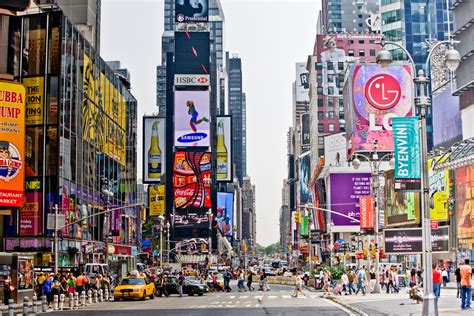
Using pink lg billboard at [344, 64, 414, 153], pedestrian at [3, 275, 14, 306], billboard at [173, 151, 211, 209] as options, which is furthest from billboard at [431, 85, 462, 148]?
pedestrian at [3, 275, 14, 306]

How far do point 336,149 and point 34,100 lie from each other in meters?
89.0

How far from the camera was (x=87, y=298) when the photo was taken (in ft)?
153

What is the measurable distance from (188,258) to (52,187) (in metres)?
109

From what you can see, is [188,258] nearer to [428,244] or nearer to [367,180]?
[367,180]

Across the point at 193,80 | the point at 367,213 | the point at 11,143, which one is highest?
the point at 193,80

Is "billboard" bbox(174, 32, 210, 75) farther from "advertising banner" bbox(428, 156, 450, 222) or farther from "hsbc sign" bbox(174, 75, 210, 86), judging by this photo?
"advertising banner" bbox(428, 156, 450, 222)

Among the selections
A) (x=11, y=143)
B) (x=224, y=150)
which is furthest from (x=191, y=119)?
(x=11, y=143)

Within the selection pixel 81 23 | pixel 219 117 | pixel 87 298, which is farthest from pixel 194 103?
pixel 87 298

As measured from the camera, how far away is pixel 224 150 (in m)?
187

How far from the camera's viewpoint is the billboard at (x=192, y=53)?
179m

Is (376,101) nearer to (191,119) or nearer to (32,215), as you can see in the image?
(32,215)

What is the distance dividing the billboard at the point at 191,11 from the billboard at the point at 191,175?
3818cm

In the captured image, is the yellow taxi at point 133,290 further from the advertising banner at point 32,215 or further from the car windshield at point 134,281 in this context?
the advertising banner at point 32,215

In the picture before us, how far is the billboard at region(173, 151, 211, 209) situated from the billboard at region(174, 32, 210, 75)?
72.3 feet
